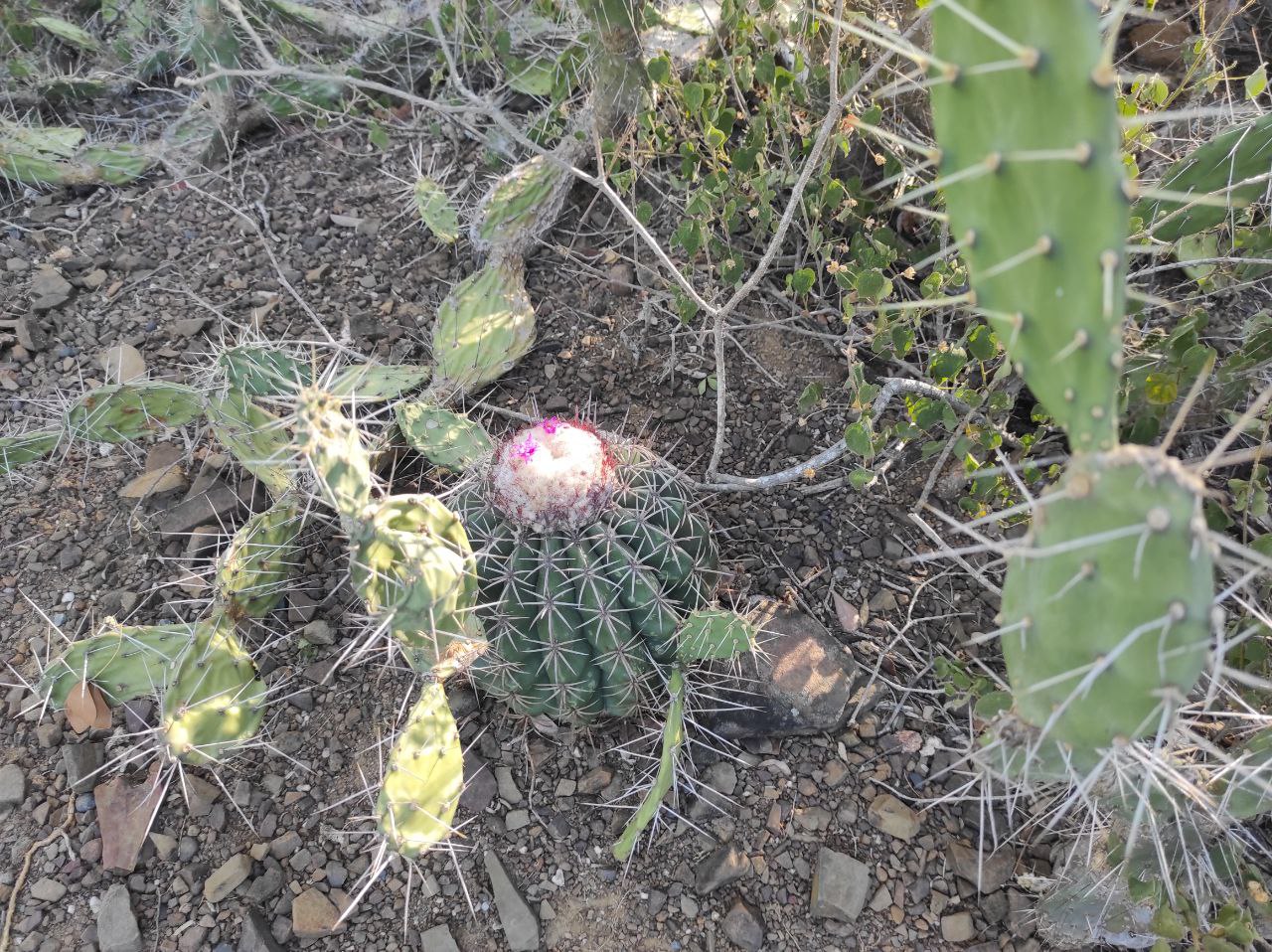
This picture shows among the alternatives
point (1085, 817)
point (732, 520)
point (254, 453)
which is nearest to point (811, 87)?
point (732, 520)

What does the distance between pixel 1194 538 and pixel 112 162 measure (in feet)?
10.6

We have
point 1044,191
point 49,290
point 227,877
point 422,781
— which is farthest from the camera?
point 49,290

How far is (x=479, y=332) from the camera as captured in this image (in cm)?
226

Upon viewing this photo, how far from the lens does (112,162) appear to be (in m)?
2.88

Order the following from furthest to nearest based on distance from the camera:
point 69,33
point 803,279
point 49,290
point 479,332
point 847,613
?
point 69,33 → point 49,290 → point 479,332 → point 803,279 → point 847,613

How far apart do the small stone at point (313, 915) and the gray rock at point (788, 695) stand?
802 millimetres

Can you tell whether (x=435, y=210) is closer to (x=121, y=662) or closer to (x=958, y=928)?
(x=121, y=662)

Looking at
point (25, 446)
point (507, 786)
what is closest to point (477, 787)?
point (507, 786)

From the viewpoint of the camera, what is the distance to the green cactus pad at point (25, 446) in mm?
2145

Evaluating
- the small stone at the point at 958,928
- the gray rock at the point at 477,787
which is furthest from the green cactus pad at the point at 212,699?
the small stone at the point at 958,928

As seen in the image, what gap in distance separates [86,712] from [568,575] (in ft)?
3.73

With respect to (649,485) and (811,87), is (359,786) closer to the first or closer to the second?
(649,485)

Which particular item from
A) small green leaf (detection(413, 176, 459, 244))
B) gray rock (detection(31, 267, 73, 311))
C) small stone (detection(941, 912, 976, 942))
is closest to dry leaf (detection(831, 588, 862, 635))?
small stone (detection(941, 912, 976, 942))

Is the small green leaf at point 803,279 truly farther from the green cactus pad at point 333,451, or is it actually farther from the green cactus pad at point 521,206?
the green cactus pad at point 333,451
